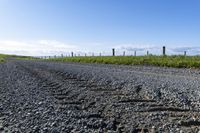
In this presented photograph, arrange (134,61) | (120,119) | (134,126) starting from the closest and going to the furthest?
(134,126) → (120,119) → (134,61)

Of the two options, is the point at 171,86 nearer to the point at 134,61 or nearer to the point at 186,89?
the point at 186,89

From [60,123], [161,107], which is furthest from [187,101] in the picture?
[60,123]

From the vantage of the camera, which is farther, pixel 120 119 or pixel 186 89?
pixel 186 89

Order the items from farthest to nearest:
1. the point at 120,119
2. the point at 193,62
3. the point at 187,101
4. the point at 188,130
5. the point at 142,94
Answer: the point at 193,62, the point at 142,94, the point at 187,101, the point at 120,119, the point at 188,130

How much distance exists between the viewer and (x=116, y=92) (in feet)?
43.9

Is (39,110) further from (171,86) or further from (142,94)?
(171,86)

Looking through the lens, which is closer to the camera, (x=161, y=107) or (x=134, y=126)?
(x=134, y=126)

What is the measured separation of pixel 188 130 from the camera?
7.37m

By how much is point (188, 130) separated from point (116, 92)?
6.16 metres

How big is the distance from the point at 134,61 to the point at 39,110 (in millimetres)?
26369

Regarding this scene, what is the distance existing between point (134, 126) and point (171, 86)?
634 cm

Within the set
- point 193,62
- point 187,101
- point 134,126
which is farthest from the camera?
point 193,62

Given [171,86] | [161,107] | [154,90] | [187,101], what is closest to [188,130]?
[161,107]

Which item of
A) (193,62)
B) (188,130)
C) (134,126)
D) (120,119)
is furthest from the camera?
(193,62)
